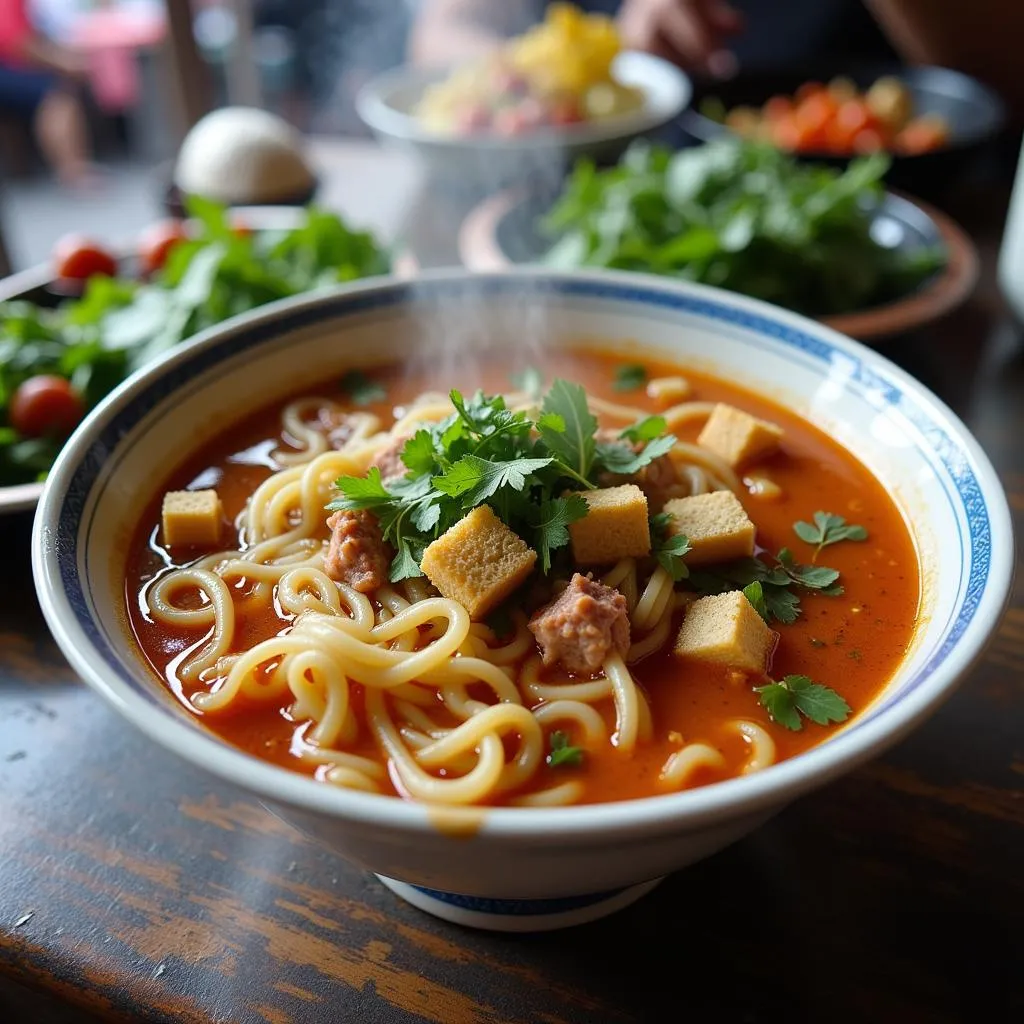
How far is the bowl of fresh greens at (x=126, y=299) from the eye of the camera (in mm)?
3217

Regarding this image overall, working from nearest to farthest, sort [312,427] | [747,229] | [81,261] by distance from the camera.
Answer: [312,427] → [747,229] → [81,261]

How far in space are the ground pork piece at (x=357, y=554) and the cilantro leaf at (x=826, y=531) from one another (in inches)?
40.2

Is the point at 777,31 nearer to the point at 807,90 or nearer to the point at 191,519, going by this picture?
the point at 807,90

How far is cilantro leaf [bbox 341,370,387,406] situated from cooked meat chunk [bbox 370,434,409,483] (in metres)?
0.47

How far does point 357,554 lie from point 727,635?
2.67ft

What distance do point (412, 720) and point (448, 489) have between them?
0.48 metres

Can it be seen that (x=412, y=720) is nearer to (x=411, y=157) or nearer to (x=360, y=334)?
(x=360, y=334)

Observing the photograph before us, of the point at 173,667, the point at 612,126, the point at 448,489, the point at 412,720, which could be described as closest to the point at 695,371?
the point at 448,489

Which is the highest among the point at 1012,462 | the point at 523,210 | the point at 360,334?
the point at 360,334

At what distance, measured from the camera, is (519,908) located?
5.91ft

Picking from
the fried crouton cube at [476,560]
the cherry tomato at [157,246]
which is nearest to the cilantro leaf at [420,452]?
the fried crouton cube at [476,560]

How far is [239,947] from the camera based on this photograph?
1854 millimetres

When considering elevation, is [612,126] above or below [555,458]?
below

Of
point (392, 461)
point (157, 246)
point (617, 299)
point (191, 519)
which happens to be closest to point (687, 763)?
point (392, 461)
